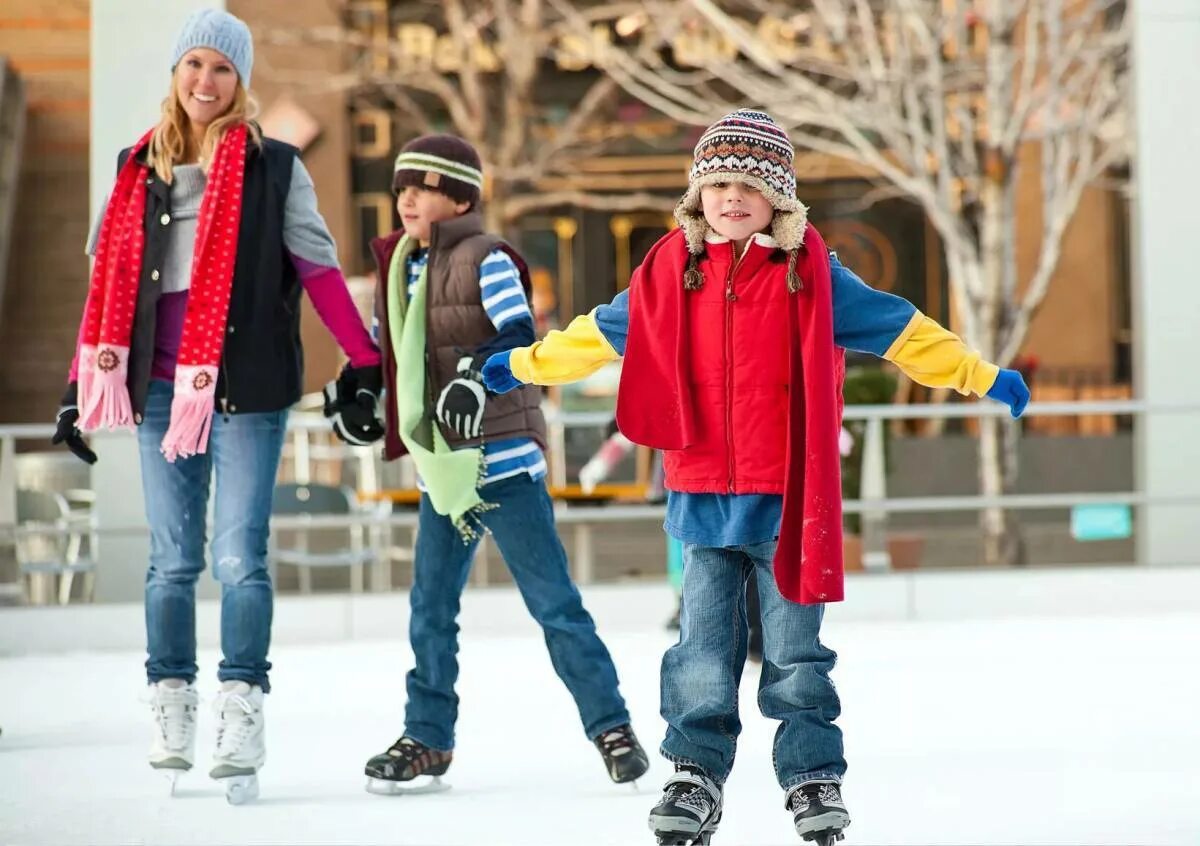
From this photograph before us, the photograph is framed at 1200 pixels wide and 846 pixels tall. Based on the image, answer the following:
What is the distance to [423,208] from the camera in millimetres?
3611

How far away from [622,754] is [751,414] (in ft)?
3.24

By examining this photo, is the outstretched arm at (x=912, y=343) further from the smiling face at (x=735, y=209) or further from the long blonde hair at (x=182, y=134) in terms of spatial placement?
Answer: the long blonde hair at (x=182, y=134)

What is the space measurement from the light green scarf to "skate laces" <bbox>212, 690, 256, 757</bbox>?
548 mm

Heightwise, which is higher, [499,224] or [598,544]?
[499,224]

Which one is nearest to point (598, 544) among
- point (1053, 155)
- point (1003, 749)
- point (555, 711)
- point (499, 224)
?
point (499, 224)

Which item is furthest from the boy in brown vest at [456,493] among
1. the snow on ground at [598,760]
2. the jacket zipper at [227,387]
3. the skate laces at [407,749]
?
the jacket zipper at [227,387]

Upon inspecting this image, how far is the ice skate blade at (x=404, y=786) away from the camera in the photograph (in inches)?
137

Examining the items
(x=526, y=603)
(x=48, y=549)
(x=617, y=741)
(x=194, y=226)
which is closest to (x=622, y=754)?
(x=617, y=741)

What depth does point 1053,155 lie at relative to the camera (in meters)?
10.8

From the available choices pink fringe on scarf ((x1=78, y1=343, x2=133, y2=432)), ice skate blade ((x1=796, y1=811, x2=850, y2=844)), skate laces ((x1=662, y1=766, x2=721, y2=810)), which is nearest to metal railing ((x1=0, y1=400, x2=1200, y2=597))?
pink fringe on scarf ((x1=78, y1=343, x2=133, y2=432))

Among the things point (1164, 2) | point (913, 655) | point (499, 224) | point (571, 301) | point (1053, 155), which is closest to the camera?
point (913, 655)

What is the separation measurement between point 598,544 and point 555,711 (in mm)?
5146

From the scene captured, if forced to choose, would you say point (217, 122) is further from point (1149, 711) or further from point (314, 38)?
point (314, 38)

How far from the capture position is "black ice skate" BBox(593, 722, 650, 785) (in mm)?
3482
